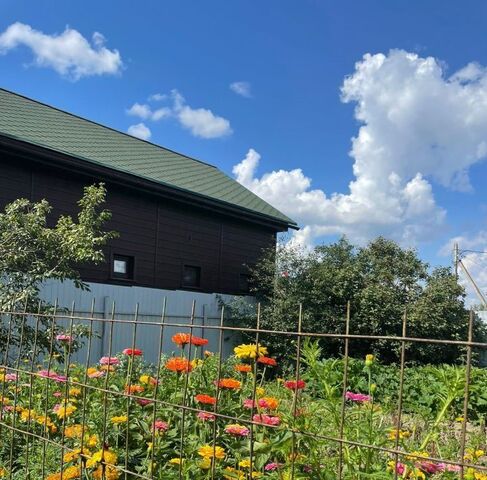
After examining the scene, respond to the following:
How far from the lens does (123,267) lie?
13.4 m

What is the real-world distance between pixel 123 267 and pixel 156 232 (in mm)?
1250

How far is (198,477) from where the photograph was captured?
222 centimetres

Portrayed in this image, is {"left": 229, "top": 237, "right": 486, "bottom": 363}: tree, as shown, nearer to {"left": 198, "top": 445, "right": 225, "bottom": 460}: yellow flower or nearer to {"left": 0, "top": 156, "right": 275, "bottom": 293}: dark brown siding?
{"left": 0, "top": 156, "right": 275, "bottom": 293}: dark brown siding

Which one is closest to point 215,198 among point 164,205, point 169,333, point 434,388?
point 164,205

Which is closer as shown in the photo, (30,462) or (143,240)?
(30,462)

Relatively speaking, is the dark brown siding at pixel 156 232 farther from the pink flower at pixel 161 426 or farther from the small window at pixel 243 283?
the pink flower at pixel 161 426

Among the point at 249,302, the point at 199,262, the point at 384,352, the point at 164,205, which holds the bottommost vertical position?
the point at 384,352

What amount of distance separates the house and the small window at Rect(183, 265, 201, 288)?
27 mm

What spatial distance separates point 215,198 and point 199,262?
175 cm

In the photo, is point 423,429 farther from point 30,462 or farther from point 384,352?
point 384,352

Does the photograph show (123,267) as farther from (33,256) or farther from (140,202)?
(33,256)

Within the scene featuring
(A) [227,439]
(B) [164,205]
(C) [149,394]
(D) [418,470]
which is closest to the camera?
(D) [418,470]

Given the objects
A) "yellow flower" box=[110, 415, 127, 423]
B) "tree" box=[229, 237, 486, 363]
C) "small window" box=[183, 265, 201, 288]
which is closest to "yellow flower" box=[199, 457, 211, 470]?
"yellow flower" box=[110, 415, 127, 423]

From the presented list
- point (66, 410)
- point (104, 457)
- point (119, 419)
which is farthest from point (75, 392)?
point (104, 457)
